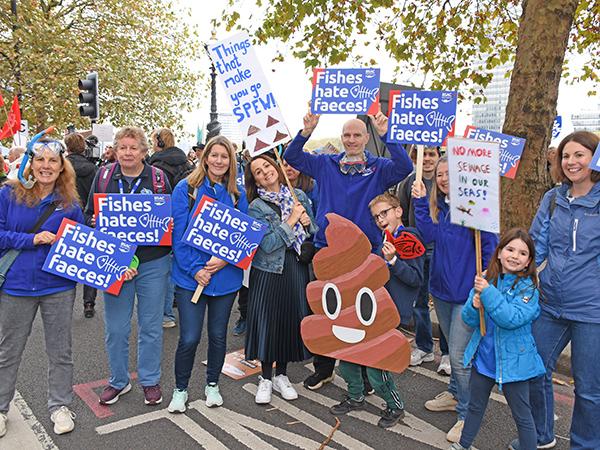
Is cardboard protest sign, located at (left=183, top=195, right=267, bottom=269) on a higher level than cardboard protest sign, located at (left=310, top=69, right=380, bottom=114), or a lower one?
lower

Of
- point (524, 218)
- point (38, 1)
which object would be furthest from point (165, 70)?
point (524, 218)

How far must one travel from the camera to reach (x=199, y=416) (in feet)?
12.7

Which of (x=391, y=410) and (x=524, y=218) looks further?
(x=524, y=218)

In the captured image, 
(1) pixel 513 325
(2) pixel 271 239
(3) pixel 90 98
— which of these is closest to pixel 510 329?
(1) pixel 513 325

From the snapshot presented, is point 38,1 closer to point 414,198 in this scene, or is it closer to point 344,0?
point 344,0

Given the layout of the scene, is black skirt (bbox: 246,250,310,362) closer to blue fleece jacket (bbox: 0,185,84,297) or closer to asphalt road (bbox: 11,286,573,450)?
asphalt road (bbox: 11,286,573,450)

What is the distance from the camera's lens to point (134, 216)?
3.76 metres

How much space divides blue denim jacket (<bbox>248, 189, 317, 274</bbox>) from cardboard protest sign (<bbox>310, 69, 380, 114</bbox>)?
98 centimetres

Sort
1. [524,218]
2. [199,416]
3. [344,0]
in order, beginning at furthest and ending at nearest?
[344,0]
[524,218]
[199,416]

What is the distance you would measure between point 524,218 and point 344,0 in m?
4.80

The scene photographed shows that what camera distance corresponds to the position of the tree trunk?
213 inches

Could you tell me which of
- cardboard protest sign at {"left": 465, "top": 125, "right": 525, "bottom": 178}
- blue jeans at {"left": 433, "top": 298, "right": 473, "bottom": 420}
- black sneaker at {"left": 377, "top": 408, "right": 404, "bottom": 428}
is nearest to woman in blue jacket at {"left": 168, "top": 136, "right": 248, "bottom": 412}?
black sneaker at {"left": 377, "top": 408, "right": 404, "bottom": 428}

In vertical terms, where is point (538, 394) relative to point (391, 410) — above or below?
above

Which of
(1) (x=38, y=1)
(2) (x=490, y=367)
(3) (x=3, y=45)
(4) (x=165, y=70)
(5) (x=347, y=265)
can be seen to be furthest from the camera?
(4) (x=165, y=70)
